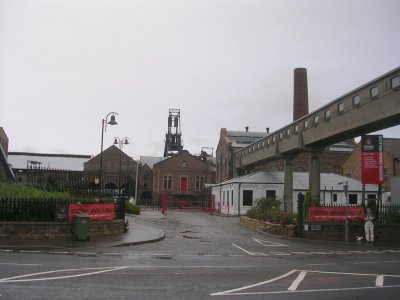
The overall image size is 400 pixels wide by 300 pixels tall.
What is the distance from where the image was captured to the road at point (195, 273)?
342 inches

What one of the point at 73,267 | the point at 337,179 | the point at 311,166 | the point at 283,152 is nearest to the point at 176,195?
the point at 337,179

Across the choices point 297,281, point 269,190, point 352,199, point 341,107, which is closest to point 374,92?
point 341,107

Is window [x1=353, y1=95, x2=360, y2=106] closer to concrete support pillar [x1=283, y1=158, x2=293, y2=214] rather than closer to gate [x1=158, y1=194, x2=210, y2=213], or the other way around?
concrete support pillar [x1=283, y1=158, x2=293, y2=214]

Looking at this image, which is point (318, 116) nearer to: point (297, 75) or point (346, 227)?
point (346, 227)

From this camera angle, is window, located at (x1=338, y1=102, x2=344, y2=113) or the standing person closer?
the standing person

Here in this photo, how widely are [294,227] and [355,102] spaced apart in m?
8.23

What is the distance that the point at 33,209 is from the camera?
63.8 feet

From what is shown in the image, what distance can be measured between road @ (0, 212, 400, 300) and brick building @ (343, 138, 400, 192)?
36.3 meters

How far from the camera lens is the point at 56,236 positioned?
1912 cm

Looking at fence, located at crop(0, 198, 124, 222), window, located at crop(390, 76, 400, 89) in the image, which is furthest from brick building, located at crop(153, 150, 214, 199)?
fence, located at crop(0, 198, 124, 222)

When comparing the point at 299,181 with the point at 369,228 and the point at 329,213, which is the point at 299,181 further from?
the point at 369,228

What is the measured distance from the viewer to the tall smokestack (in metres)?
47.0

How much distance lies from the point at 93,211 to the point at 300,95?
31.4m

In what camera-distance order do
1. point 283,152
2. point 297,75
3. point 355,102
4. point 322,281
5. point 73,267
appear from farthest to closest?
point 297,75
point 283,152
point 355,102
point 73,267
point 322,281
